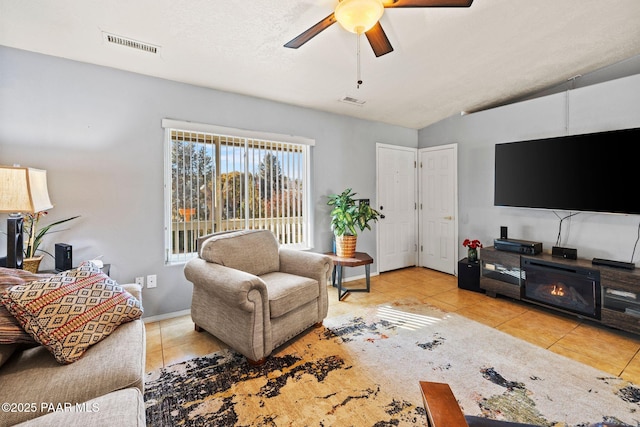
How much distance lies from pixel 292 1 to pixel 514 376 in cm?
301

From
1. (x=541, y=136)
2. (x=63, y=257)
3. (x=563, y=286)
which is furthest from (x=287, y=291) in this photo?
(x=541, y=136)

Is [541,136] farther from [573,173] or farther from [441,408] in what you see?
[441,408]

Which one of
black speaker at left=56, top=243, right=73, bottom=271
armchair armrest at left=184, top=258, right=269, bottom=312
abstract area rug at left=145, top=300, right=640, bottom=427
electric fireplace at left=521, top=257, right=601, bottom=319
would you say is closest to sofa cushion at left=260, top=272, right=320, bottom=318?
armchair armrest at left=184, top=258, right=269, bottom=312

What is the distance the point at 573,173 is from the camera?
2.97 meters

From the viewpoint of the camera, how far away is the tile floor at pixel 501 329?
7.09 ft

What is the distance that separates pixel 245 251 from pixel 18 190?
153 centimetres

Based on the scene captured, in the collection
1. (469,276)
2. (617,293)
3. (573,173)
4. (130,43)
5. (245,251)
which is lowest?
(469,276)

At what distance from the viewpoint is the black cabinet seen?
3.63m

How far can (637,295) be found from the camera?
7.90 ft

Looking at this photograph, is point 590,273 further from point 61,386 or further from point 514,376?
point 61,386

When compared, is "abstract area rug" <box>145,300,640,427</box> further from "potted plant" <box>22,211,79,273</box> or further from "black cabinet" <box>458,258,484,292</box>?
"potted plant" <box>22,211,79,273</box>

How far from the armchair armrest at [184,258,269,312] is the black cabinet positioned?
288 cm

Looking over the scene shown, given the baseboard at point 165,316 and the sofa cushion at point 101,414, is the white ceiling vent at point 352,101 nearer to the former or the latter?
the baseboard at point 165,316

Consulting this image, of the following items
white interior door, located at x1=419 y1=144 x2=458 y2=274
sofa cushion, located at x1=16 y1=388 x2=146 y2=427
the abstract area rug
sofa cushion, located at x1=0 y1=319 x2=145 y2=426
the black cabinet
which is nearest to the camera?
sofa cushion, located at x1=16 y1=388 x2=146 y2=427
